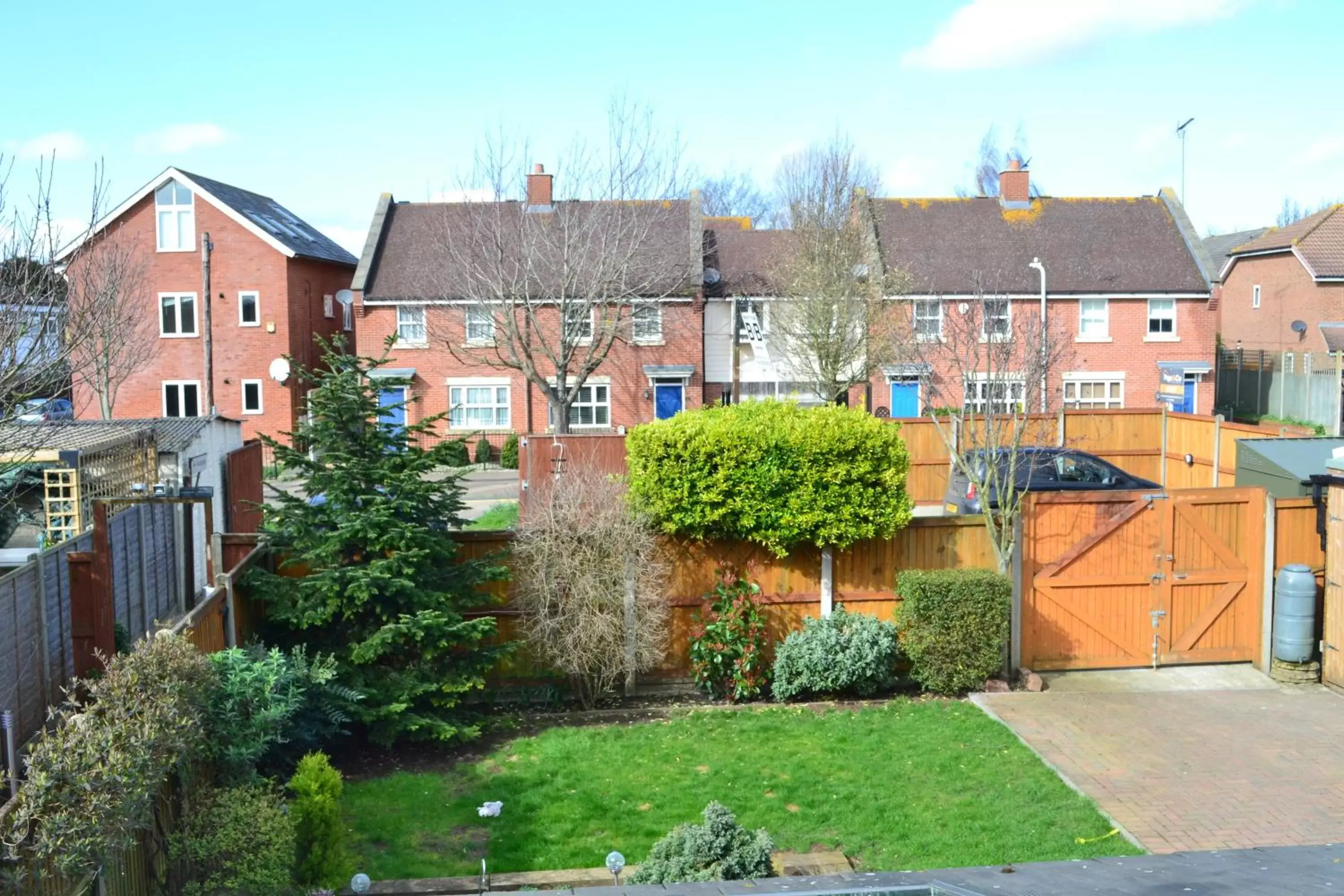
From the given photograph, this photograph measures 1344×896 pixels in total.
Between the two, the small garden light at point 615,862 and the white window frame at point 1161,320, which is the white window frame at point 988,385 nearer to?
the small garden light at point 615,862

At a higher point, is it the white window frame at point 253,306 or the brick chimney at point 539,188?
the brick chimney at point 539,188

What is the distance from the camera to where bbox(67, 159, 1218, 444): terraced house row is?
118 ft

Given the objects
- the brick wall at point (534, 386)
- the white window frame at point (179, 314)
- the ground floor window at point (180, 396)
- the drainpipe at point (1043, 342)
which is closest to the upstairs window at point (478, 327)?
the brick wall at point (534, 386)

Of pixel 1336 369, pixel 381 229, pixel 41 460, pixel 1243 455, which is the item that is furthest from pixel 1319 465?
pixel 381 229

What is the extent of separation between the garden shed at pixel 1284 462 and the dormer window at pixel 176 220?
31276 millimetres

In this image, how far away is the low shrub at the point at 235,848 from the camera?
676 cm

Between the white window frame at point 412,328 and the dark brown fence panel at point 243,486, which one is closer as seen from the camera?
the dark brown fence panel at point 243,486

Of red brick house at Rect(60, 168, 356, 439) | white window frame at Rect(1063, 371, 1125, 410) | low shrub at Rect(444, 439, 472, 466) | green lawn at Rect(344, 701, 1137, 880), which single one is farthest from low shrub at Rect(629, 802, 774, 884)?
white window frame at Rect(1063, 371, 1125, 410)

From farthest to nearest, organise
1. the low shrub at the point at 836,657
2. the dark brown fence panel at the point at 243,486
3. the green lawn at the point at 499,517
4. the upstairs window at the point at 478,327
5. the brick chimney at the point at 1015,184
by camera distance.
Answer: the brick chimney at the point at 1015,184 < the upstairs window at the point at 478,327 < the green lawn at the point at 499,517 < the dark brown fence panel at the point at 243,486 < the low shrub at the point at 836,657

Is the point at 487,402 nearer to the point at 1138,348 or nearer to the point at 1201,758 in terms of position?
the point at 1138,348

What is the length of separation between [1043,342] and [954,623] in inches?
328

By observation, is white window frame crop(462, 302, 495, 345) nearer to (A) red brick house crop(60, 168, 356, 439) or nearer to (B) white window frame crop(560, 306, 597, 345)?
(B) white window frame crop(560, 306, 597, 345)

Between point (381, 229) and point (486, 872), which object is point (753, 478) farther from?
point (381, 229)

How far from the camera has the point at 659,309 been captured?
118ft
